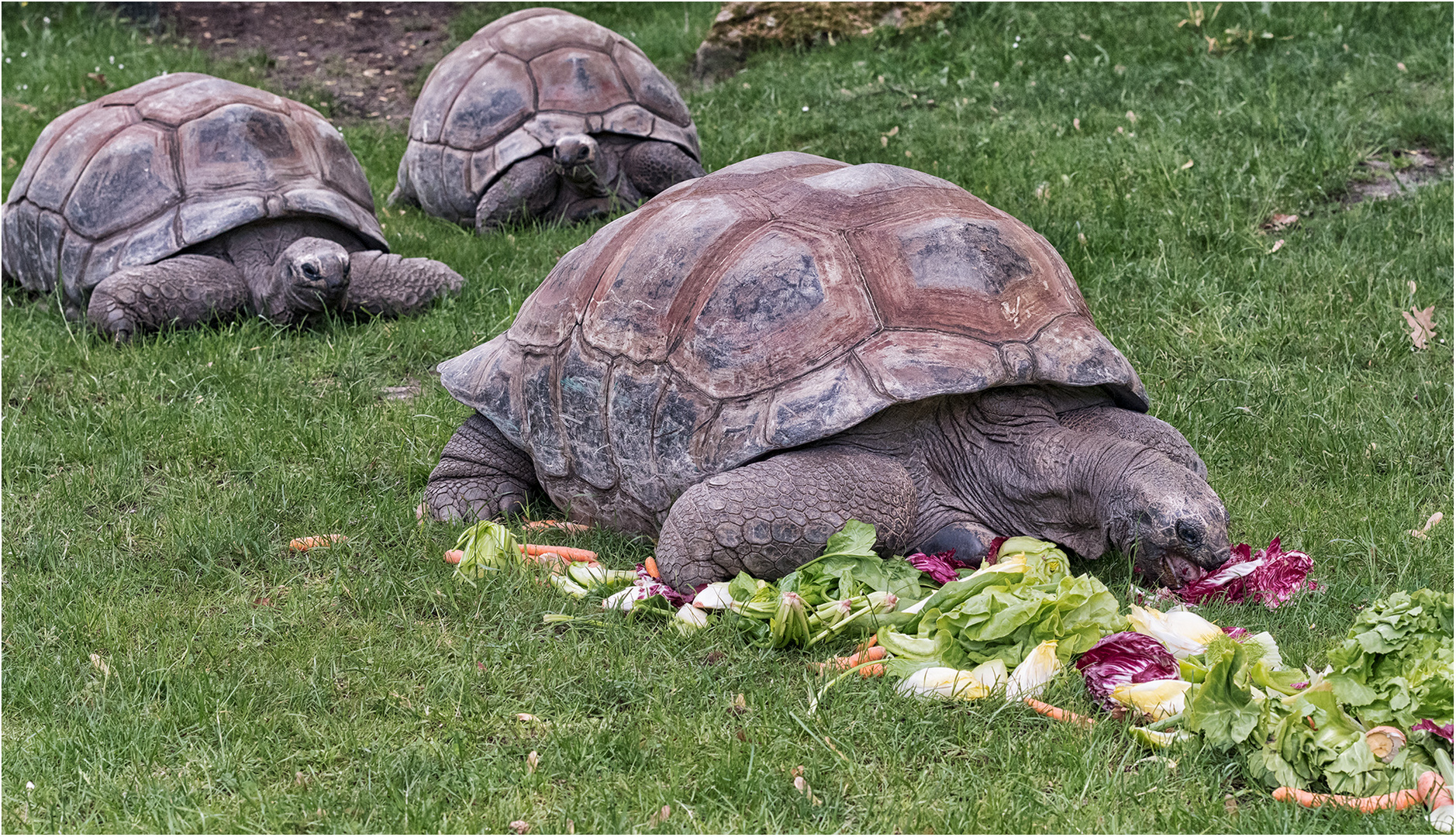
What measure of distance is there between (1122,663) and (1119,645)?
0.04 metres

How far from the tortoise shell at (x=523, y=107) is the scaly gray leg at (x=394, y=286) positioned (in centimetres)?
149

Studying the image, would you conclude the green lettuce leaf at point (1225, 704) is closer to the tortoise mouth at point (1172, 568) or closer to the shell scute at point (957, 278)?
the tortoise mouth at point (1172, 568)

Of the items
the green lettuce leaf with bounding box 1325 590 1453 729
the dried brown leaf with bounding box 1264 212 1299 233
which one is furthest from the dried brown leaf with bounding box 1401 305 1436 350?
the green lettuce leaf with bounding box 1325 590 1453 729

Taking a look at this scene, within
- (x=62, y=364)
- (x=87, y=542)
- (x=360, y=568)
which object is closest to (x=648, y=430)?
(x=360, y=568)

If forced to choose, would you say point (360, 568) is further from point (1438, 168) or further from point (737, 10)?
point (737, 10)

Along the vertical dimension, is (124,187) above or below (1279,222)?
above

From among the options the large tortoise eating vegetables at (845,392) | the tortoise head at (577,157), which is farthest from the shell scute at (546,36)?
the large tortoise eating vegetables at (845,392)

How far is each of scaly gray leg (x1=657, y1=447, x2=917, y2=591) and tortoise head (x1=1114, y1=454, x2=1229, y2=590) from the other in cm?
58

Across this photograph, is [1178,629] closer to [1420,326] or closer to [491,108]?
[1420,326]

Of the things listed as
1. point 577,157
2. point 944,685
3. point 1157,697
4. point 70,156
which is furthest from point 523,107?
point 1157,697

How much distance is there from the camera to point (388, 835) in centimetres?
237

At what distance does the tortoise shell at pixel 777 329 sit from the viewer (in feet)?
10.9

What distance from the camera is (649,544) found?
3762 millimetres

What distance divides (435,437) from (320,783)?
2.14 m
